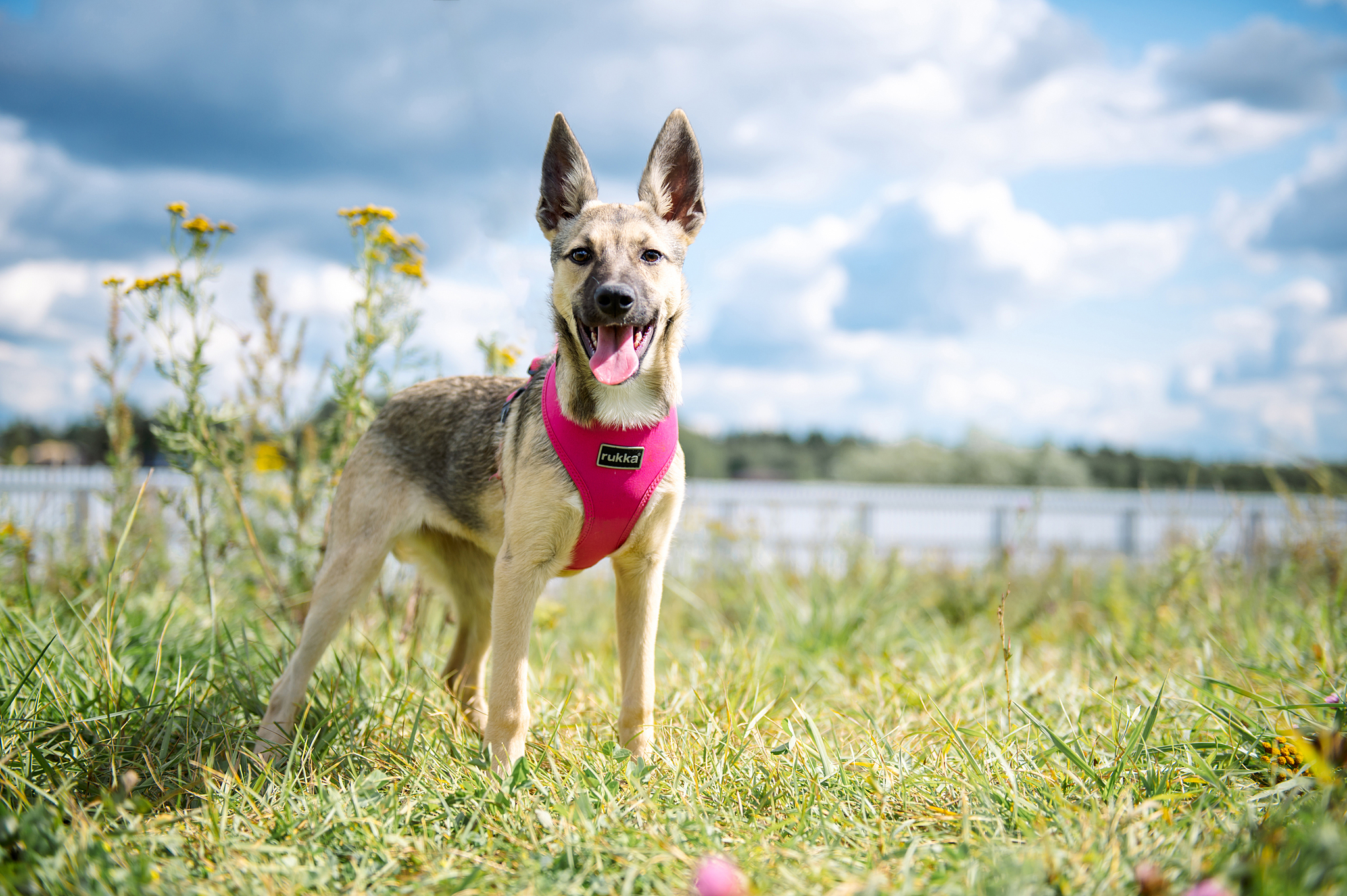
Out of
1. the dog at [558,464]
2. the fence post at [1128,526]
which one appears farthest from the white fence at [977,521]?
the dog at [558,464]

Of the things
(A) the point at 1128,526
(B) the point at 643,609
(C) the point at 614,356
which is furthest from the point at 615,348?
(A) the point at 1128,526

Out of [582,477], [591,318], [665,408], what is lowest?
[582,477]

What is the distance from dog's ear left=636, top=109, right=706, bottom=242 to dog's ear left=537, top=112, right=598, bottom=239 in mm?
241

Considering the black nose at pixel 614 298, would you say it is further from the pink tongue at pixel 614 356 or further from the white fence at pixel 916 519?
the white fence at pixel 916 519

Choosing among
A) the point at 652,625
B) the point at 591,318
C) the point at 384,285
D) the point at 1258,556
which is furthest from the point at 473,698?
the point at 1258,556

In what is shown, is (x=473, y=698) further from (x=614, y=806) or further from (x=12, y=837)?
(x=12, y=837)

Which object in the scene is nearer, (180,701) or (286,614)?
(180,701)

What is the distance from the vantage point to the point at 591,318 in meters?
2.78

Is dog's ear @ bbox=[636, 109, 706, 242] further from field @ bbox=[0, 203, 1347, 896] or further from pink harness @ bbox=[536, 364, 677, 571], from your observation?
field @ bbox=[0, 203, 1347, 896]

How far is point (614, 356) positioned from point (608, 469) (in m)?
0.43

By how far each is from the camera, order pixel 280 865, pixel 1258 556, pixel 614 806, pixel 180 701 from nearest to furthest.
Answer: pixel 280 865, pixel 614 806, pixel 180 701, pixel 1258 556

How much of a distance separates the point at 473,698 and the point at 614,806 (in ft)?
4.41

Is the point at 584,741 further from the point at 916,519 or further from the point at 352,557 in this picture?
the point at 916,519

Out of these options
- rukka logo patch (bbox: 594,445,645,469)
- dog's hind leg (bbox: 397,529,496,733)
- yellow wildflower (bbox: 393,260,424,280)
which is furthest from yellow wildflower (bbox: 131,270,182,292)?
rukka logo patch (bbox: 594,445,645,469)
